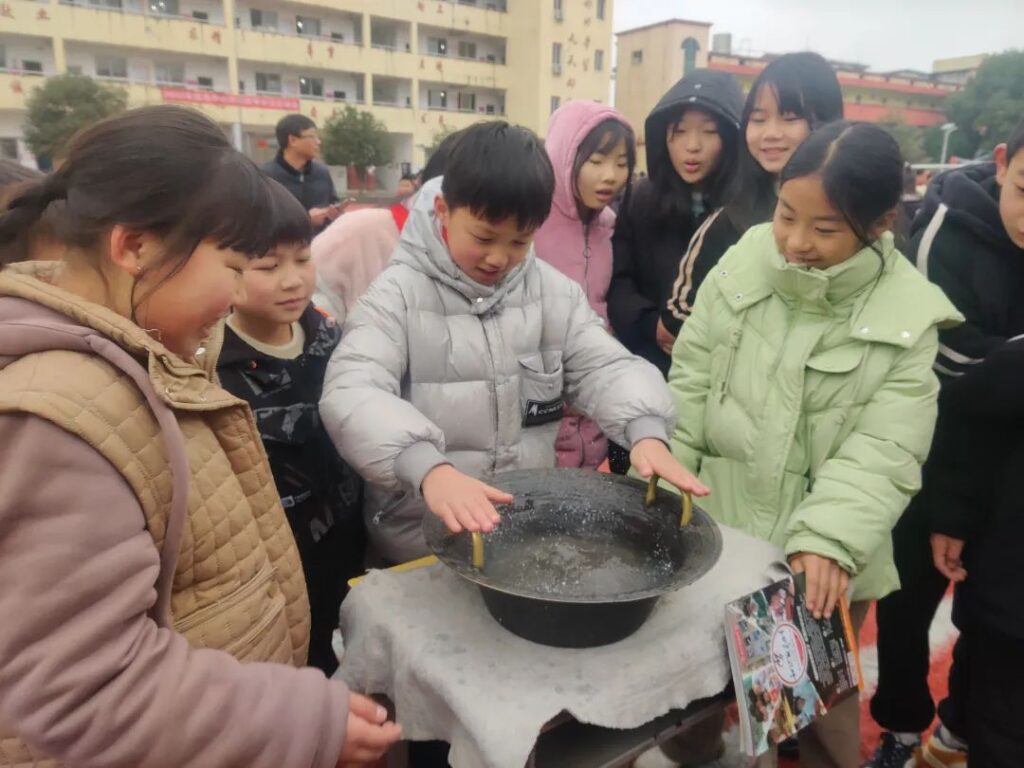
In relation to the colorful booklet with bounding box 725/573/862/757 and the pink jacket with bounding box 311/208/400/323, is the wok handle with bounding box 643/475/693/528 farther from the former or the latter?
the pink jacket with bounding box 311/208/400/323

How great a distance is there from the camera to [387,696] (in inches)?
45.8

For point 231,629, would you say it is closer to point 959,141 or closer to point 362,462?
point 362,462

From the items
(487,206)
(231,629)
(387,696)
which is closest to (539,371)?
(487,206)

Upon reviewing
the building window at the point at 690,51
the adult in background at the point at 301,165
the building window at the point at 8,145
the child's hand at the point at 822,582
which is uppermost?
the building window at the point at 690,51

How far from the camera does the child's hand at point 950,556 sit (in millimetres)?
1518

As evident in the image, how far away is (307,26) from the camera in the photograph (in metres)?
23.0

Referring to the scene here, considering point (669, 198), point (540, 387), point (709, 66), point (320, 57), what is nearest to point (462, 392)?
point (540, 387)

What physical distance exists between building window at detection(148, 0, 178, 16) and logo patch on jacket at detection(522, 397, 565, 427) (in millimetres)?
23449

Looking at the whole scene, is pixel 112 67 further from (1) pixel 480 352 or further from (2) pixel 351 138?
(1) pixel 480 352

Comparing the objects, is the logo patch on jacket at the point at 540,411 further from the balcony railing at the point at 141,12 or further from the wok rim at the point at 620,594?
the balcony railing at the point at 141,12

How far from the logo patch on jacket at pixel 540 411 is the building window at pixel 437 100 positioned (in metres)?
26.0

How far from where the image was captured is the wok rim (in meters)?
0.90

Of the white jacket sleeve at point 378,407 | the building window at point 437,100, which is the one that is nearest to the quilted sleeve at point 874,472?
the white jacket sleeve at point 378,407

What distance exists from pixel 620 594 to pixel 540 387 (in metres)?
0.64
